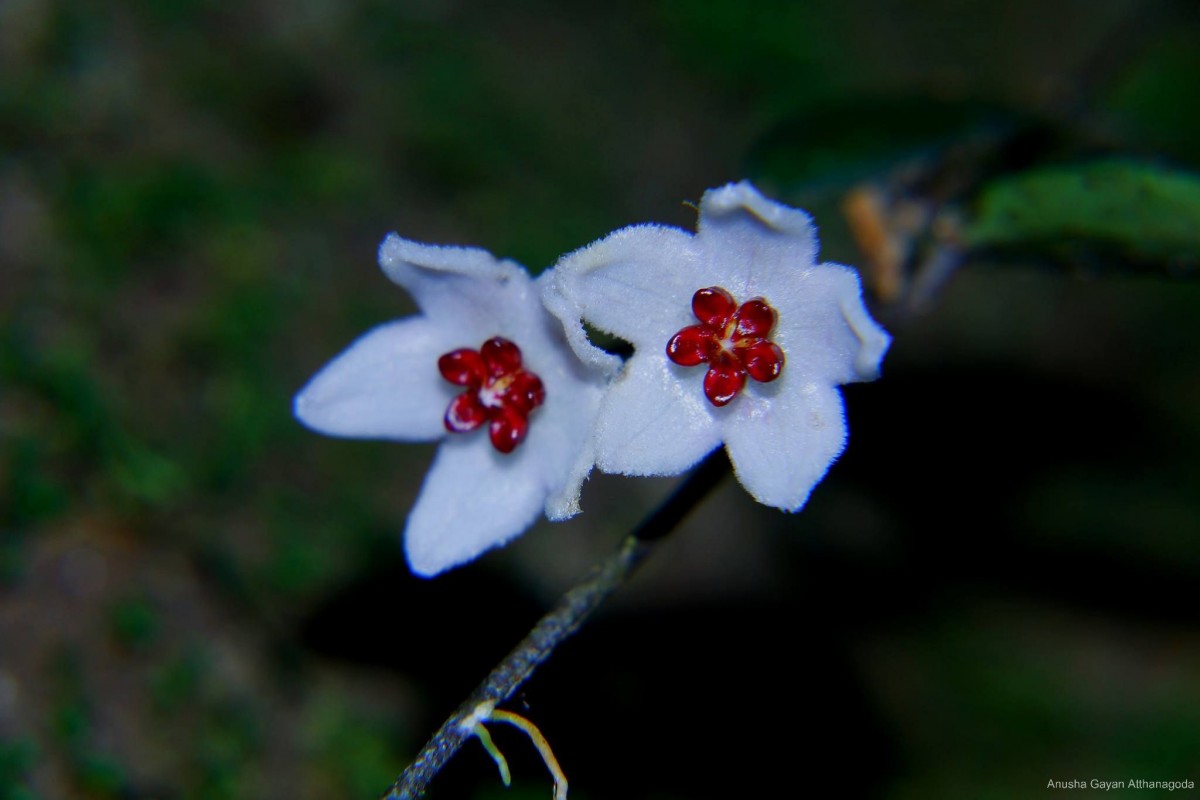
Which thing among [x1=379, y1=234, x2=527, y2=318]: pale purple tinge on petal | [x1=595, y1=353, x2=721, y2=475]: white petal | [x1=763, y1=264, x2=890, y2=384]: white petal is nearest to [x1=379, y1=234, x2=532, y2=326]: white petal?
[x1=379, y1=234, x2=527, y2=318]: pale purple tinge on petal

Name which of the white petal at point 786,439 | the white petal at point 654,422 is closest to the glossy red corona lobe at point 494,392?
the white petal at point 654,422

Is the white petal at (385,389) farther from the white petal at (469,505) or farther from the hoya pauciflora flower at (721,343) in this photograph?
the hoya pauciflora flower at (721,343)

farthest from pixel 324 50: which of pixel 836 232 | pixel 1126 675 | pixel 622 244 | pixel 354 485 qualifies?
pixel 1126 675

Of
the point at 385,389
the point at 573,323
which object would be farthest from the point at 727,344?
the point at 385,389

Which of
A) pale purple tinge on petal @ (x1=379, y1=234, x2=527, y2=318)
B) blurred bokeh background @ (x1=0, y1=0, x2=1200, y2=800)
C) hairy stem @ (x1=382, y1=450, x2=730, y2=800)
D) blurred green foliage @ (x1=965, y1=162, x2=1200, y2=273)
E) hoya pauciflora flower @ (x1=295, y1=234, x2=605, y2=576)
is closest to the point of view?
hairy stem @ (x1=382, y1=450, x2=730, y2=800)

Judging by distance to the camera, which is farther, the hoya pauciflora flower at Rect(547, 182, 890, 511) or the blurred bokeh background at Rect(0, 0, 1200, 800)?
the blurred bokeh background at Rect(0, 0, 1200, 800)

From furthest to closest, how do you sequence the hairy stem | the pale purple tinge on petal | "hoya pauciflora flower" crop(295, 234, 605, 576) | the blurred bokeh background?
1. the blurred bokeh background
2. "hoya pauciflora flower" crop(295, 234, 605, 576)
3. the pale purple tinge on petal
4. the hairy stem

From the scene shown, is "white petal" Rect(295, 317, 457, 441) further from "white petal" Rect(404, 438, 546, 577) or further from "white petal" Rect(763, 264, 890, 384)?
"white petal" Rect(763, 264, 890, 384)

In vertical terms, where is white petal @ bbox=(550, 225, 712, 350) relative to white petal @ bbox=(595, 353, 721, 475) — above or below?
above
